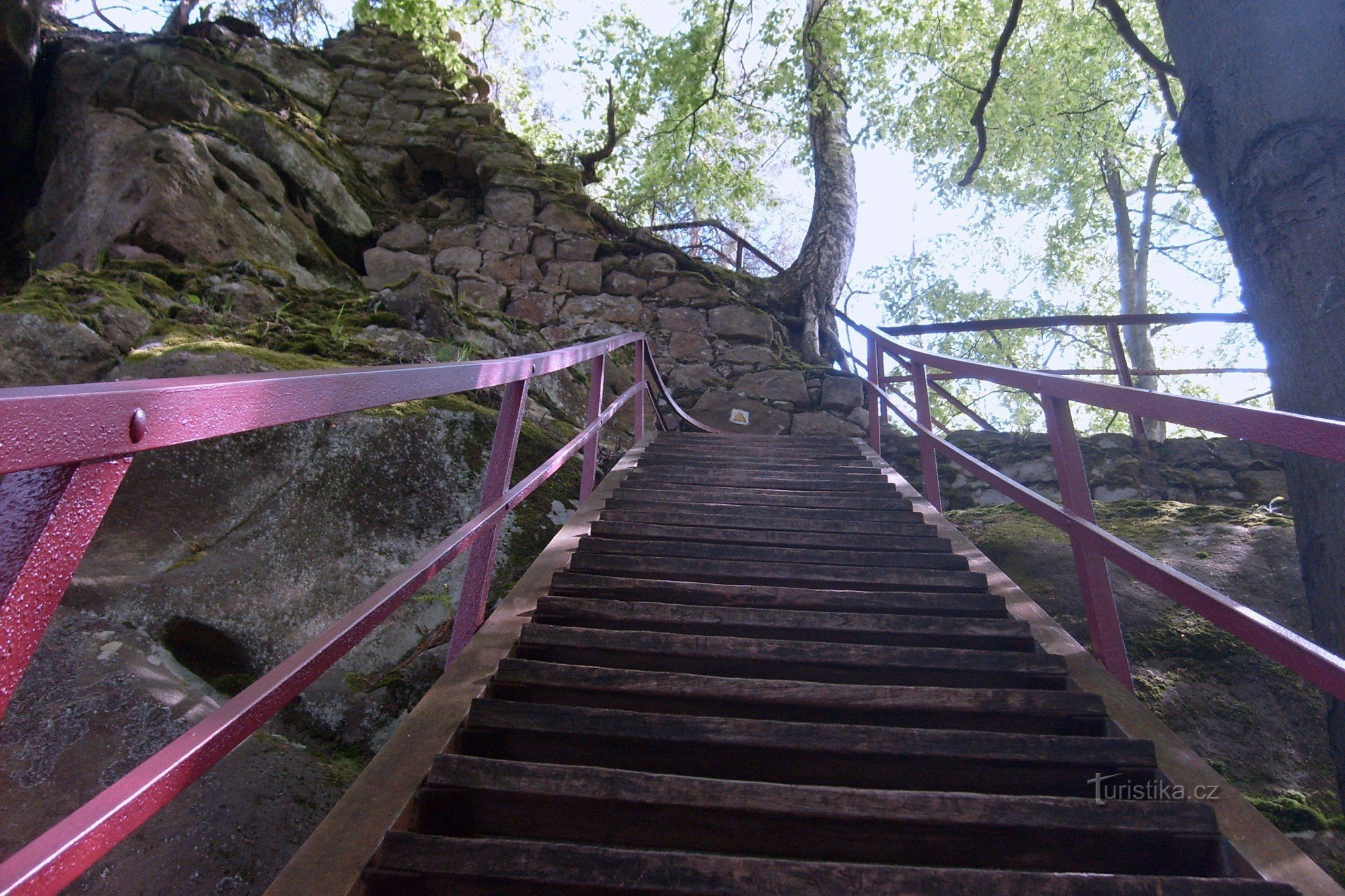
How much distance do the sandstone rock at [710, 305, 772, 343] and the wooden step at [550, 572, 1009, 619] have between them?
19.8 ft

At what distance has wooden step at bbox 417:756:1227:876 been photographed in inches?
52.6

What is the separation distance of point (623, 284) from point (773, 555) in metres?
6.13

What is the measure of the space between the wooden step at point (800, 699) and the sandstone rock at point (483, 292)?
21.8ft

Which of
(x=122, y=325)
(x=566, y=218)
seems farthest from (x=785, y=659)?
(x=566, y=218)

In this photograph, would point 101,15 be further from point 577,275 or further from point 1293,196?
point 1293,196

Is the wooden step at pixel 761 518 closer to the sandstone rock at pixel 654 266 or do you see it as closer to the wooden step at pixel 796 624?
the wooden step at pixel 796 624

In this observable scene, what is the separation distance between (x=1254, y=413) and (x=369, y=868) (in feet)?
5.73

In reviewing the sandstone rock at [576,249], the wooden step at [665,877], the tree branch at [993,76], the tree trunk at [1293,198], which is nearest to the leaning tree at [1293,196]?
the tree trunk at [1293,198]

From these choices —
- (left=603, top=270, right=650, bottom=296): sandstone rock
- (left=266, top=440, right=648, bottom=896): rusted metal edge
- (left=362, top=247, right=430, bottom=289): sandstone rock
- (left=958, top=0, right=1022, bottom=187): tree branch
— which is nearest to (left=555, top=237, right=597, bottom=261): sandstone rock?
(left=603, top=270, right=650, bottom=296): sandstone rock

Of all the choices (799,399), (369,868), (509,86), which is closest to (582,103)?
(509,86)

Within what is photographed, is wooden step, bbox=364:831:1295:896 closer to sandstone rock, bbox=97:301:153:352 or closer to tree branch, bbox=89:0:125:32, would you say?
sandstone rock, bbox=97:301:153:352

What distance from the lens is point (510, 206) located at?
8523mm

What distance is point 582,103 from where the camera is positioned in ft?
34.3

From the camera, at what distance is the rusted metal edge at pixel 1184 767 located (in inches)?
47.1
